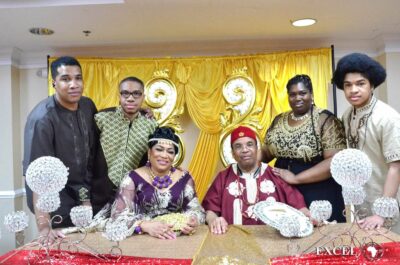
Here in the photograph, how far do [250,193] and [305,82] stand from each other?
82 cm

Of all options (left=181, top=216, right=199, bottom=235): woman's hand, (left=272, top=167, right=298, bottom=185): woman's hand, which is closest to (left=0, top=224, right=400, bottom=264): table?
(left=181, top=216, right=199, bottom=235): woman's hand

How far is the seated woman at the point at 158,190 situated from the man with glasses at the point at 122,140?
0.77ft

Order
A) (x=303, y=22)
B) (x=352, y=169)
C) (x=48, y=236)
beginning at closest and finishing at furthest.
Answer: (x=352, y=169) → (x=48, y=236) → (x=303, y=22)

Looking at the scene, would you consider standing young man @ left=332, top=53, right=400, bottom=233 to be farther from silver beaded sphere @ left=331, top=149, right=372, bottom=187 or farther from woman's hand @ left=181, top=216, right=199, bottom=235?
woman's hand @ left=181, top=216, right=199, bottom=235

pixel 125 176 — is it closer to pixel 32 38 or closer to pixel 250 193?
pixel 250 193

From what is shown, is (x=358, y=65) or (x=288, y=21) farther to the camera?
(x=288, y=21)

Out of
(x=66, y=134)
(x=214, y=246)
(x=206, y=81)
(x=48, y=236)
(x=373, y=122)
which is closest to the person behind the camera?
(x=48, y=236)

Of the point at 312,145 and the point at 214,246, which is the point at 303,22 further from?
the point at 214,246

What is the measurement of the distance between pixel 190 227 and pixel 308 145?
39.6 inches

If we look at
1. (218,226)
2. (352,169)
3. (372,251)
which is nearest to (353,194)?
(352,169)

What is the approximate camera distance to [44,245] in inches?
69.6

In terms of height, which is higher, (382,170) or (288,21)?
(288,21)

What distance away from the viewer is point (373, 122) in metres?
2.34

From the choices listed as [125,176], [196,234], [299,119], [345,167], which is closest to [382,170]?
[299,119]
